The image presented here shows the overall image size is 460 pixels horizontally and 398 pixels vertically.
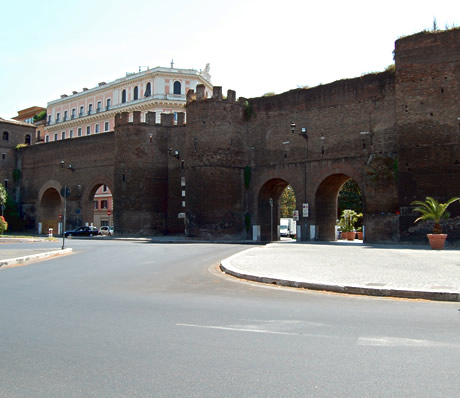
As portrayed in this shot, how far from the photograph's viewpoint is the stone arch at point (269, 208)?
3528 cm

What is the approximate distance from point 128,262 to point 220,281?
545 centimetres

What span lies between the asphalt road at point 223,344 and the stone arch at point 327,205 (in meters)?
→ 23.1

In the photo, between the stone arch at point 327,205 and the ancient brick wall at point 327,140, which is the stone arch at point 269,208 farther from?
the stone arch at point 327,205

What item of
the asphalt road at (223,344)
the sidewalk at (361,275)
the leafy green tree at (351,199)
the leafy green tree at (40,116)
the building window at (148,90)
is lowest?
the asphalt road at (223,344)

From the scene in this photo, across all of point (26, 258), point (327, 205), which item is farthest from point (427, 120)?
point (26, 258)

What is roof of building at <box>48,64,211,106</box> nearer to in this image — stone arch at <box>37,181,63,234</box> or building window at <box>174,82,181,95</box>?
building window at <box>174,82,181,95</box>

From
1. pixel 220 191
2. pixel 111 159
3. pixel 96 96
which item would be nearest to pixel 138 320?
pixel 220 191

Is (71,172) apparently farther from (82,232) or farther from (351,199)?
(351,199)

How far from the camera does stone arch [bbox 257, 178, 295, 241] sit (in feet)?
116

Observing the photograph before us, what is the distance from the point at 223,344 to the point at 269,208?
31.0m

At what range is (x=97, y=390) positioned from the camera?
3.98m

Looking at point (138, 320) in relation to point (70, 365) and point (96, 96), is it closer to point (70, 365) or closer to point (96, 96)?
point (70, 365)

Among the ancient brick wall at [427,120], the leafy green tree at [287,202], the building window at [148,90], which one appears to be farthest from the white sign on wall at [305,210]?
the building window at [148,90]

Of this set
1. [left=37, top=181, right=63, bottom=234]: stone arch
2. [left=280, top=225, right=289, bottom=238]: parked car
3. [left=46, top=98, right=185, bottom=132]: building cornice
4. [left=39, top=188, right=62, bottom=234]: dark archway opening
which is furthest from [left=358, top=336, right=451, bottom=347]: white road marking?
[left=46, top=98, right=185, bottom=132]: building cornice
